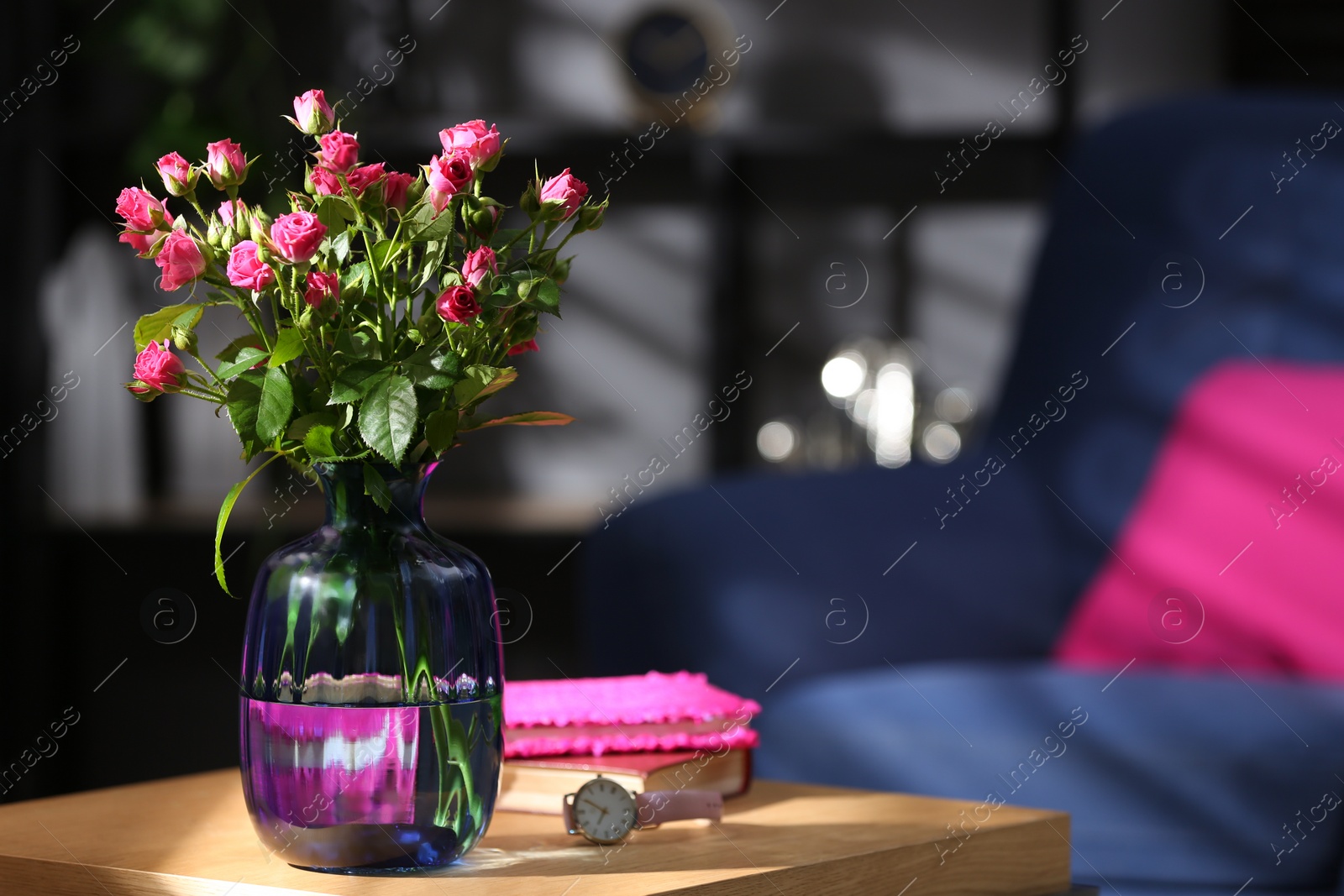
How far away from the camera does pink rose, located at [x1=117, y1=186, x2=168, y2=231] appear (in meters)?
0.90

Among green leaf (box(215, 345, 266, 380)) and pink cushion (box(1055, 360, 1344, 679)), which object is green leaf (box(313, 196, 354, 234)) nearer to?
green leaf (box(215, 345, 266, 380))

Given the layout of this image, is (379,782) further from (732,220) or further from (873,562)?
(732,220)

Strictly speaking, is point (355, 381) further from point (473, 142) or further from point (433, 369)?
point (473, 142)

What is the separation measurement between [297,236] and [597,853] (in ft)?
1.31

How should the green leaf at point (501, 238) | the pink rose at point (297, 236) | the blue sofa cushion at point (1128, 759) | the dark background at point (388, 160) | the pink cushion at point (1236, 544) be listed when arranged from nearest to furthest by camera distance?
the pink rose at point (297, 236)
the green leaf at point (501, 238)
the blue sofa cushion at point (1128, 759)
the pink cushion at point (1236, 544)
the dark background at point (388, 160)

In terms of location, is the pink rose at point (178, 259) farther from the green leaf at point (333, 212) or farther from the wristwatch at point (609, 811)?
the wristwatch at point (609, 811)

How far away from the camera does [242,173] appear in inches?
35.6

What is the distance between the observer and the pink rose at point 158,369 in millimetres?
894

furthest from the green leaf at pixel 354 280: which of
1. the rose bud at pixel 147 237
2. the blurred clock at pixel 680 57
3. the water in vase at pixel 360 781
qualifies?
the blurred clock at pixel 680 57

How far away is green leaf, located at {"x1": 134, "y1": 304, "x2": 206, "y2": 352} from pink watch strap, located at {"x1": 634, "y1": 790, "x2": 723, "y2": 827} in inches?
15.9

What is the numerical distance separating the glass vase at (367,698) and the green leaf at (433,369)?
2.4 inches

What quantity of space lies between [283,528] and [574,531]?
555 millimetres

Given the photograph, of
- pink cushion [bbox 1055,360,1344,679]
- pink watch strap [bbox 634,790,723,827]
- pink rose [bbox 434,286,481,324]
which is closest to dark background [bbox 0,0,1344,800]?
pink cushion [bbox 1055,360,1344,679]

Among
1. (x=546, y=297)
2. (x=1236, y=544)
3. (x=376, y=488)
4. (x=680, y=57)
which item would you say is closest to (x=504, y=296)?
(x=546, y=297)
